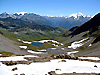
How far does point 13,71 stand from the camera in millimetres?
23641

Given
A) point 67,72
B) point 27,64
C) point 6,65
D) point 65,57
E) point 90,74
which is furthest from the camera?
point 65,57

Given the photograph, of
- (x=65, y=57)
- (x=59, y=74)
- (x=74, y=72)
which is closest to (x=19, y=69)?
(x=59, y=74)

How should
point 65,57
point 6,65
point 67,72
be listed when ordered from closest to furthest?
point 67,72 < point 6,65 < point 65,57

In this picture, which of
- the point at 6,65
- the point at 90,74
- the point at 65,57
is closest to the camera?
the point at 90,74

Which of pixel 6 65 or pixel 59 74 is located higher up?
pixel 6 65

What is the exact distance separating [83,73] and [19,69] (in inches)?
486

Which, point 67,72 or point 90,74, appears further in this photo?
point 67,72

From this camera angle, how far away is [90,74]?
74.8 feet

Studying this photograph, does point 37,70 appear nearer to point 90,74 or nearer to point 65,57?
point 90,74

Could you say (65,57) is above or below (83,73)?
above

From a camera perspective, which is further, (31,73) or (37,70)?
(37,70)

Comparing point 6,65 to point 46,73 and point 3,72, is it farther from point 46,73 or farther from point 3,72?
point 46,73

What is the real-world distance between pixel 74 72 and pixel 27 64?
1066 centimetres

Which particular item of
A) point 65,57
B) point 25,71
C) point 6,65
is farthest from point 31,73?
point 65,57
